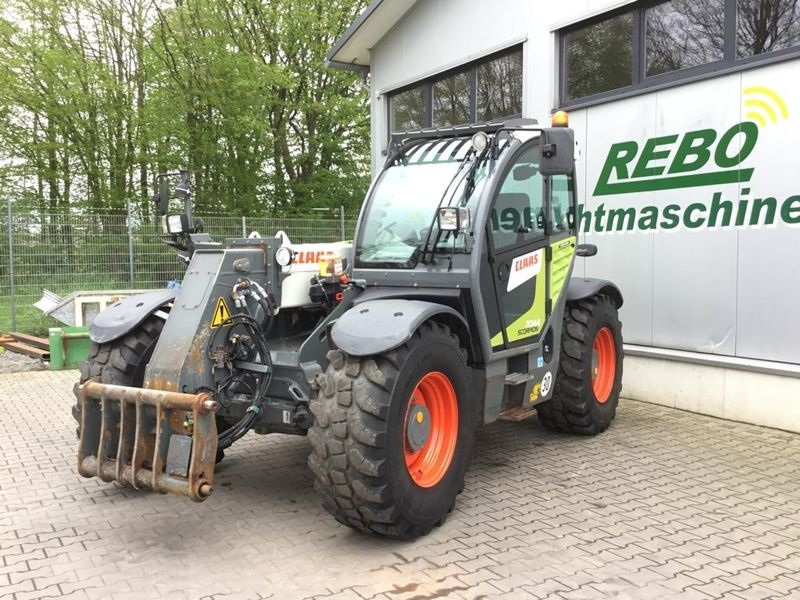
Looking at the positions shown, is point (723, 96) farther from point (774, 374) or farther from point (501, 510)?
point (501, 510)

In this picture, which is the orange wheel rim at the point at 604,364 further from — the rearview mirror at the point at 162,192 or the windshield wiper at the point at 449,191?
the rearview mirror at the point at 162,192

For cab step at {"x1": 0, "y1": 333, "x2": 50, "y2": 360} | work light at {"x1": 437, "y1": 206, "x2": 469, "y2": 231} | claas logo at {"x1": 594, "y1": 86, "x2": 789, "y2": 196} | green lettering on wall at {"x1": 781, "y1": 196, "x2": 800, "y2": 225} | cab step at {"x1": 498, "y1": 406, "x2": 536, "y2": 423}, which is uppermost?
claas logo at {"x1": 594, "y1": 86, "x2": 789, "y2": 196}

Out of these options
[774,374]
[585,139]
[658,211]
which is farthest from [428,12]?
[774,374]

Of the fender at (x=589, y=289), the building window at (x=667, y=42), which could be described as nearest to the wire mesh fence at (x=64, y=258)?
the building window at (x=667, y=42)

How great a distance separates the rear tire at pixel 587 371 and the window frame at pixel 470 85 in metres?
3.46

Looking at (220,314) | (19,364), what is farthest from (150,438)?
(19,364)

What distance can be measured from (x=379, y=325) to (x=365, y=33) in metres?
8.12

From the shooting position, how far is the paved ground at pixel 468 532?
337cm

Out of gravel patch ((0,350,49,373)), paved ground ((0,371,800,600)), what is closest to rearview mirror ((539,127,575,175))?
paved ground ((0,371,800,600))

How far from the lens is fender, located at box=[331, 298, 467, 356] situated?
3674 millimetres

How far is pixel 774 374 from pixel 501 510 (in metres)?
3.25

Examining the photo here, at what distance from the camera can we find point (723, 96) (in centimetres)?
647

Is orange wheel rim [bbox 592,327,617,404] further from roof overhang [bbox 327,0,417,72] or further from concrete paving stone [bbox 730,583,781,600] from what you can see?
roof overhang [bbox 327,0,417,72]

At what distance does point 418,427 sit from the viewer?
13.3ft
